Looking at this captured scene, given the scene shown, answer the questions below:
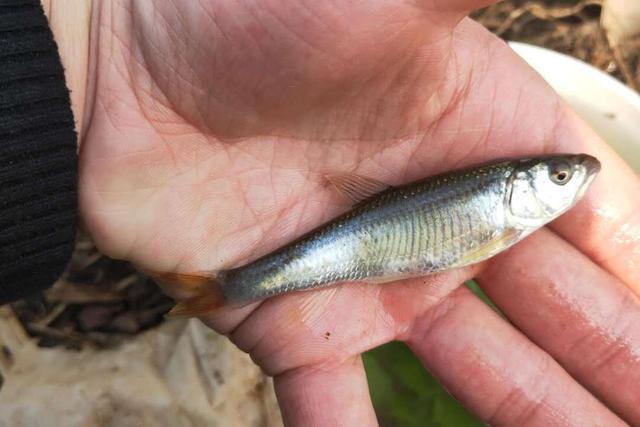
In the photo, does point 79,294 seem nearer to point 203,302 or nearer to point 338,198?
point 203,302

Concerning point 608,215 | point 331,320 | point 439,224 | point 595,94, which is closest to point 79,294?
point 331,320

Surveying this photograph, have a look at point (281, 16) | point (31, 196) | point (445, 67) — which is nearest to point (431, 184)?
point (445, 67)

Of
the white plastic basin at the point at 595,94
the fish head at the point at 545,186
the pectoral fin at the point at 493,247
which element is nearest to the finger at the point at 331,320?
the pectoral fin at the point at 493,247

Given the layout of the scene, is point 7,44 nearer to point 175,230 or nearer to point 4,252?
point 4,252

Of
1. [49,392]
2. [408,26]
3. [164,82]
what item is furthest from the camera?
[49,392]

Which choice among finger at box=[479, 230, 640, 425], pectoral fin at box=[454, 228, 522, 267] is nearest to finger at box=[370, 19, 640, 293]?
finger at box=[479, 230, 640, 425]

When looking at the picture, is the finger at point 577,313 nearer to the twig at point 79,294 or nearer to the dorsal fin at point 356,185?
the dorsal fin at point 356,185

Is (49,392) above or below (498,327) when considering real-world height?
below

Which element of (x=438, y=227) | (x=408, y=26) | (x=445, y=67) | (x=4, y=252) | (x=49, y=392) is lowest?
(x=49, y=392)
